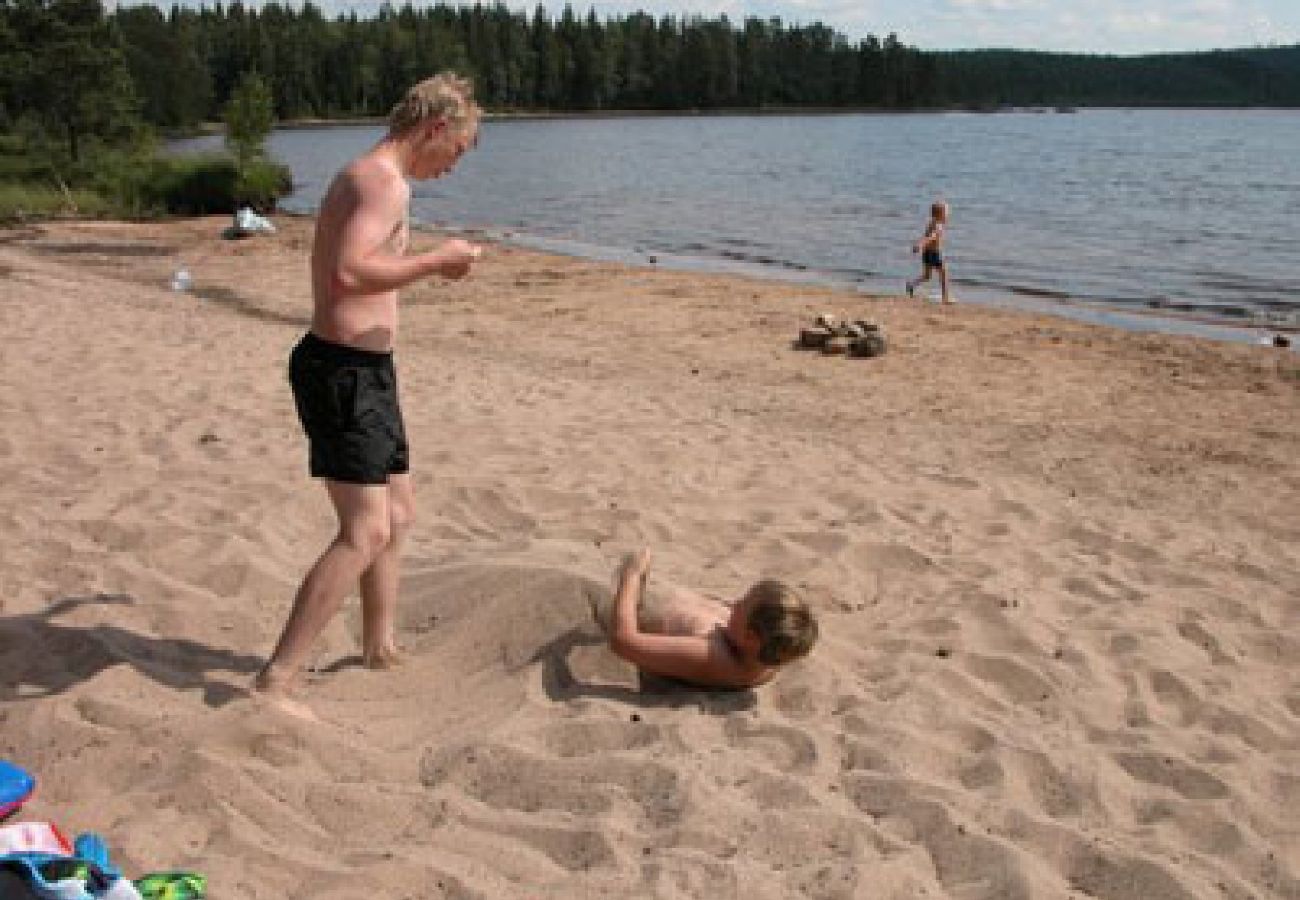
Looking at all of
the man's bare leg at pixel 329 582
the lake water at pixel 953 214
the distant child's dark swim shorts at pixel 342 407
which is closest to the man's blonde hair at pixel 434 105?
the distant child's dark swim shorts at pixel 342 407

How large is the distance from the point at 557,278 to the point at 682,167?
33.6 metres

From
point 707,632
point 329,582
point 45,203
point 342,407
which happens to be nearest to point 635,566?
point 707,632

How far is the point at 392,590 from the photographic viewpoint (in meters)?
4.09

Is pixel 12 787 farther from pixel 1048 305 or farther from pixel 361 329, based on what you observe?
pixel 1048 305

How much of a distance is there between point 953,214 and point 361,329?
2879cm

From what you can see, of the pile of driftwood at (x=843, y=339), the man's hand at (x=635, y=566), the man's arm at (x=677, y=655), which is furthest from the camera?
the pile of driftwood at (x=843, y=339)

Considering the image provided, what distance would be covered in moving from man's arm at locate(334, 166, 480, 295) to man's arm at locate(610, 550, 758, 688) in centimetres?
127

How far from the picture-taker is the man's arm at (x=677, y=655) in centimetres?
391

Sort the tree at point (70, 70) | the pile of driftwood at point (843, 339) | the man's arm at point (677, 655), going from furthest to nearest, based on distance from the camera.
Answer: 1. the tree at point (70, 70)
2. the pile of driftwood at point (843, 339)
3. the man's arm at point (677, 655)

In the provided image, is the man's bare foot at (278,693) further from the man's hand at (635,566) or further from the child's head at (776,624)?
the child's head at (776,624)

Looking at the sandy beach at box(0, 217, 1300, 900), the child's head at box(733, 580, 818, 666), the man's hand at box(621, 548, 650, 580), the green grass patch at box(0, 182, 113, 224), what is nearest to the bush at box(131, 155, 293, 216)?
the green grass patch at box(0, 182, 113, 224)

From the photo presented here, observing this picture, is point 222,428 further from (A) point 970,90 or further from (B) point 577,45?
(A) point 970,90

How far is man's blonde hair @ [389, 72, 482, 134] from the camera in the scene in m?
3.55

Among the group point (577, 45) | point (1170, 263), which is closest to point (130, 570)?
point (1170, 263)
